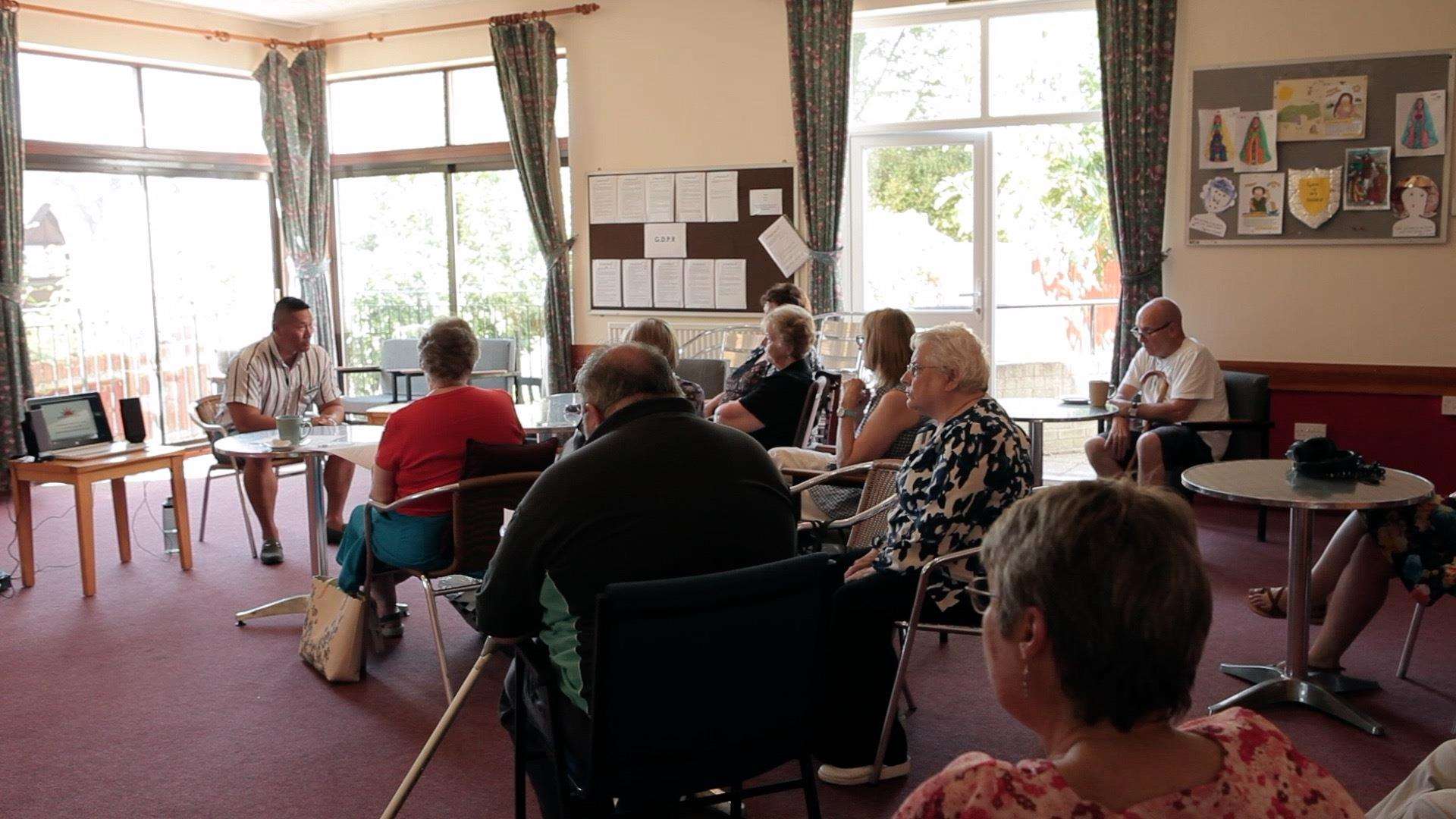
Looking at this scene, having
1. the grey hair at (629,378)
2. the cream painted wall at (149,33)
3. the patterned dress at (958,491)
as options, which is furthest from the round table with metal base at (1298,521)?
the cream painted wall at (149,33)

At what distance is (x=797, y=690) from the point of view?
219cm

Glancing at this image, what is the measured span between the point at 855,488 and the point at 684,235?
3874 millimetres

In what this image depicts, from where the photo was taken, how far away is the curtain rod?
24.8ft

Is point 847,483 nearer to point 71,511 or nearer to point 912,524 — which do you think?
point 912,524

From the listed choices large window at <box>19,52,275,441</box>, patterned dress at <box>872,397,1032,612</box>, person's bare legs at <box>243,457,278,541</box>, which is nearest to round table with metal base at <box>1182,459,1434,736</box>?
patterned dress at <box>872,397,1032,612</box>

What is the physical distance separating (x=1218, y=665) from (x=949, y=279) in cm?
364

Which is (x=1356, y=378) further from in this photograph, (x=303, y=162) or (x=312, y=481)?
(x=303, y=162)

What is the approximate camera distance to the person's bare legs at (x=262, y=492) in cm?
554

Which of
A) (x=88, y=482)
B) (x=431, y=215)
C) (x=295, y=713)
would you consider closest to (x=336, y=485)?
(x=88, y=482)

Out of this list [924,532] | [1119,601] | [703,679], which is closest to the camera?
[1119,601]

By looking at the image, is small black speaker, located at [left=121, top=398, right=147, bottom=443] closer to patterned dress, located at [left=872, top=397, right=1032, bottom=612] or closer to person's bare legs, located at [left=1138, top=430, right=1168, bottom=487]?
patterned dress, located at [left=872, top=397, right=1032, bottom=612]

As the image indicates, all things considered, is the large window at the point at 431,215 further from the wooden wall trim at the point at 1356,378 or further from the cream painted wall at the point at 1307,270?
the wooden wall trim at the point at 1356,378

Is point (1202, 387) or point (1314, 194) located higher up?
point (1314, 194)

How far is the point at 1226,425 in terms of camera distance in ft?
17.5
